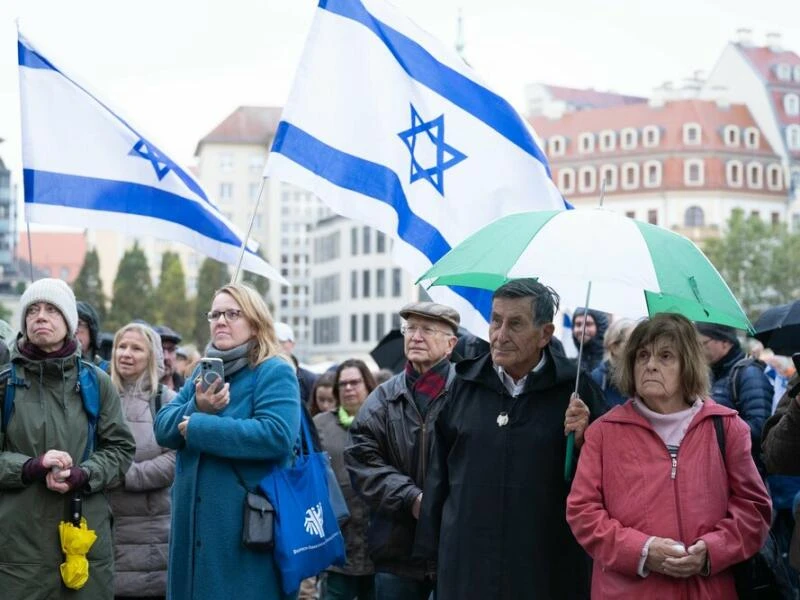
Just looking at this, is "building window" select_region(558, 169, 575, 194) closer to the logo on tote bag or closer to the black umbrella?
the black umbrella

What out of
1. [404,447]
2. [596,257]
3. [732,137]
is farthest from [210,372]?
[732,137]

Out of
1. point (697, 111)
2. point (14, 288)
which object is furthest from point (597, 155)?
point (14, 288)

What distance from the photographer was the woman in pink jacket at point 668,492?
18.1ft

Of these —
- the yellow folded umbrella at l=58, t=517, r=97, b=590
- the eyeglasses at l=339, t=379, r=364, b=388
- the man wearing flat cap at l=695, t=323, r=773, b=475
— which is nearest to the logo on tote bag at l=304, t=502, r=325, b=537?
the yellow folded umbrella at l=58, t=517, r=97, b=590

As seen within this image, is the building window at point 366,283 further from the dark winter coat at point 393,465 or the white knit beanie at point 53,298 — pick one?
the white knit beanie at point 53,298

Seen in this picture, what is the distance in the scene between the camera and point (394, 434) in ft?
24.2

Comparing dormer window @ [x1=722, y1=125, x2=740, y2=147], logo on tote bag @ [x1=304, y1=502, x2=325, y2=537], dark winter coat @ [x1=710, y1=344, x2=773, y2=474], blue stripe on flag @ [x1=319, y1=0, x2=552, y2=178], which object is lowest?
logo on tote bag @ [x1=304, y1=502, x2=325, y2=537]

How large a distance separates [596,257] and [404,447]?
6.99ft

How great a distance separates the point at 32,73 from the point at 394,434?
11.1 ft

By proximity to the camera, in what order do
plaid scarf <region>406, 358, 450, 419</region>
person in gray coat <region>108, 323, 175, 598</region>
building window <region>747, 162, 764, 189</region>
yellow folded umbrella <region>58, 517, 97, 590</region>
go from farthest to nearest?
building window <region>747, 162, 764, 189</region>, person in gray coat <region>108, 323, 175, 598</region>, plaid scarf <region>406, 358, 450, 419</region>, yellow folded umbrella <region>58, 517, 97, 590</region>

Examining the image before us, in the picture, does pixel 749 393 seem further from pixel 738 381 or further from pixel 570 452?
pixel 570 452

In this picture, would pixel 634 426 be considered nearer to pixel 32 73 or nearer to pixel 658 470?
pixel 658 470

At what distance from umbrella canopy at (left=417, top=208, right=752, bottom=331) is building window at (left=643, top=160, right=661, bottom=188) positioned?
104 m

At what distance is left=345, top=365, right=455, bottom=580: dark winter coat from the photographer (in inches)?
282
